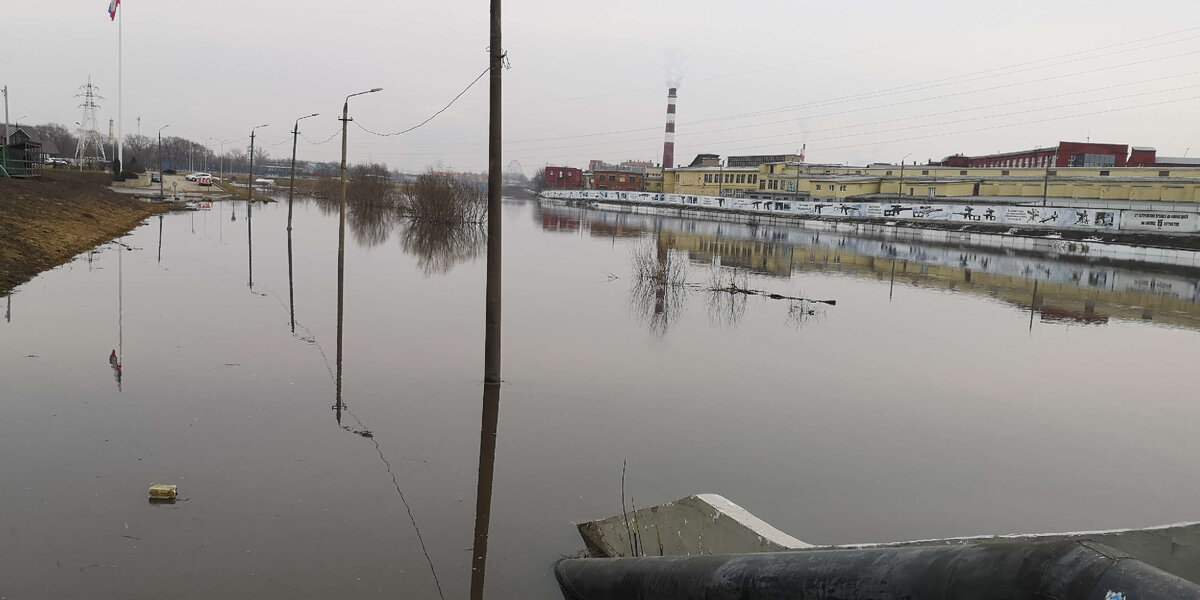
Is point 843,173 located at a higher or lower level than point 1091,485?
higher

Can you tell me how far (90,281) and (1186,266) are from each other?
4798 centimetres

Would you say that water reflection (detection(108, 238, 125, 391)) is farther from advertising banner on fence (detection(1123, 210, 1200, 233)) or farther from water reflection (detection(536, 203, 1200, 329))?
advertising banner on fence (detection(1123, 210, 1200, 233))

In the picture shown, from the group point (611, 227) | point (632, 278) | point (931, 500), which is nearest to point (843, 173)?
point (611, 227)

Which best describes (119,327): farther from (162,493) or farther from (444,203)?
(444,203)

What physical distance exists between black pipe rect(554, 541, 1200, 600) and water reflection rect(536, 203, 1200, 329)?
15024 millimetres

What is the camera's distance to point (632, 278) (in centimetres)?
2730

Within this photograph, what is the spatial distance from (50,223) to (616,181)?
107325 mm

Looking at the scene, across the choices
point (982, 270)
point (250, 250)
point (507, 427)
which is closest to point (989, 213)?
point (982, 270)

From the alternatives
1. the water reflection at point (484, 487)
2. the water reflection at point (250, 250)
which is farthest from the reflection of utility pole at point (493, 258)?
the water reflection at point (250, 250)

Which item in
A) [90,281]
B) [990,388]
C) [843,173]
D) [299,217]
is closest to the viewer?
[990,388]

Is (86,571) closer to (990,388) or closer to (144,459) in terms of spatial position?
(144,459)

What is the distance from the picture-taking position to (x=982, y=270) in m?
36.0

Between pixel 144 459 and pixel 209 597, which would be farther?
pixel 144 459

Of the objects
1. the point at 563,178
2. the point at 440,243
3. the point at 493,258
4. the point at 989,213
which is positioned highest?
the point at 563,178
